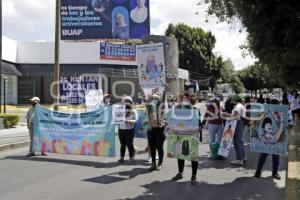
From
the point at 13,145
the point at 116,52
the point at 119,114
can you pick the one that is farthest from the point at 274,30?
the point at 116,52

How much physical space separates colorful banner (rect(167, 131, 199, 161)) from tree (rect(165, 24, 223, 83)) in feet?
184

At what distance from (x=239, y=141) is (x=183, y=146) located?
8.59 ft

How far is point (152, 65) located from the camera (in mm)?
11844

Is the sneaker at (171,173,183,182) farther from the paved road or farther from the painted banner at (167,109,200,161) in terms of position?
the painted banner at (167,109,200,161)

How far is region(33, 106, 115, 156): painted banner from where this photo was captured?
11680 mm

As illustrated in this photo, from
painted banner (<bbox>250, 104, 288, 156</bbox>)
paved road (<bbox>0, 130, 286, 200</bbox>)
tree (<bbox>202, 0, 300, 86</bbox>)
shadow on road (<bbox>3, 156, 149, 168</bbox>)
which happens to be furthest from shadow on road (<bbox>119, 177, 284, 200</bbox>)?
shadow on road (<bbox>3, 156, 149, 168</bbox>)

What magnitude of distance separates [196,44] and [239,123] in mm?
55321

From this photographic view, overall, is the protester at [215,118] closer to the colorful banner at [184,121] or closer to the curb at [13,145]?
the colorful banner at [184,121]

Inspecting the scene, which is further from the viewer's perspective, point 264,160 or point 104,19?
point 104,19

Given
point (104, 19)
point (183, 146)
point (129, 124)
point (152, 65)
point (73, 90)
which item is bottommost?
point (183, 146)

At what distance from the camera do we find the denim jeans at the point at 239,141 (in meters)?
11.3

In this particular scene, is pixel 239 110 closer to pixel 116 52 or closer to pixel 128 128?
pixel 128 128

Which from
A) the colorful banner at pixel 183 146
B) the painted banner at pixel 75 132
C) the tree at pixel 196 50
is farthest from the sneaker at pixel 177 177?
the tree at pixel 196 50

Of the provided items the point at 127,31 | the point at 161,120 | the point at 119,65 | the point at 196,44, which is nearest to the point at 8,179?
the point at 161,120
